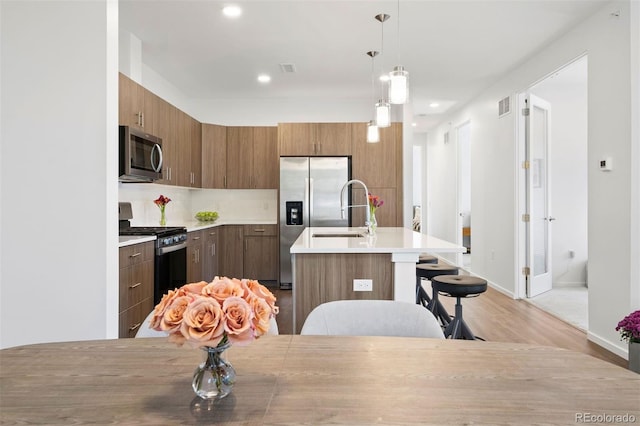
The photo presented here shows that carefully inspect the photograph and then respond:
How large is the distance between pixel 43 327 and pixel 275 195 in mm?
4203

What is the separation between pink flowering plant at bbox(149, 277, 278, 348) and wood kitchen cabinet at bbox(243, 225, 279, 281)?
4.95m

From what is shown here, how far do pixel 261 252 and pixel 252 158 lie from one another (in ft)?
4.43

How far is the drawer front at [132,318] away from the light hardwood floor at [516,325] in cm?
115

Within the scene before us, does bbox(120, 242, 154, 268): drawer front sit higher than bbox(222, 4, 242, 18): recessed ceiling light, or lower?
lower

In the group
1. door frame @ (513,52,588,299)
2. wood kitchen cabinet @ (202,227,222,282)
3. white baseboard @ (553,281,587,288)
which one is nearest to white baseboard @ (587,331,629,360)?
door frame @ (513,52,588,299)

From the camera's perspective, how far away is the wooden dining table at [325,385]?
0.77 metres

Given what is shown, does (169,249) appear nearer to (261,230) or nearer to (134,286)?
(134,286)

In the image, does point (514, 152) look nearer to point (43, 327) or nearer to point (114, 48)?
point (114, 48)

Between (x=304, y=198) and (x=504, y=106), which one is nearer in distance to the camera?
(x=504, y=106)

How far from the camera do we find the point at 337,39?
13.5 feet

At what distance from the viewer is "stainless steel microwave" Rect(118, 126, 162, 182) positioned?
11.0 feet

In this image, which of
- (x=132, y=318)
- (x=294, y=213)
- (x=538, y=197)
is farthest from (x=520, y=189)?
(x=132, y=318)

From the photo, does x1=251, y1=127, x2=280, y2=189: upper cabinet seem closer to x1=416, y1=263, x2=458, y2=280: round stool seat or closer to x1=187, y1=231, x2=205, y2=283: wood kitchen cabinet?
x1=187, y1=231, x2=205, y2=283: wood kitchen cabinet

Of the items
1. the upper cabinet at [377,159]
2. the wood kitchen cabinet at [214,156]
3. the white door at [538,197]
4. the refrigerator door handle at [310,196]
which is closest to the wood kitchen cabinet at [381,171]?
the upper cabinet at [377,159]
